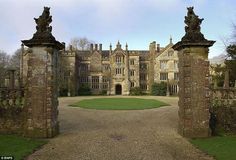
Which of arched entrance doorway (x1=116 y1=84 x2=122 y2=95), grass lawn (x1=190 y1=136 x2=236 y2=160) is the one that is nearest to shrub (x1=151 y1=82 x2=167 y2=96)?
arched entrance doorway (x1=116 y1=84 x2=122 y2=95)

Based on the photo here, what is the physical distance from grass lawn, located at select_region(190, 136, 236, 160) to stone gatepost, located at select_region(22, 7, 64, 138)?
5.51 meters

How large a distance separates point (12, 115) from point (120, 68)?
5113 cm

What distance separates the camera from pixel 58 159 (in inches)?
332

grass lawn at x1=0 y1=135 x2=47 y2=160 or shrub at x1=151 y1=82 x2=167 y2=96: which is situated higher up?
shrub at x1=151 y1=82 x2=167 y2=96

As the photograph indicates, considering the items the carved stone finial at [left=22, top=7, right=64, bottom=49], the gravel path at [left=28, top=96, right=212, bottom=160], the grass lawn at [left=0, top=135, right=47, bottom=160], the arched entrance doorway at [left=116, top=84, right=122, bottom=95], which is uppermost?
the carved stone finial at [left=22, top=7, right=64, bottom=49]

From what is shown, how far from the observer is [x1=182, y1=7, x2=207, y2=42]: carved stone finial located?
12.0 metres

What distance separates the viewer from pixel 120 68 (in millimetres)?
63094

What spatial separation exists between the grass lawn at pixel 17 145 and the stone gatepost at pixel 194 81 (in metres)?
5.50

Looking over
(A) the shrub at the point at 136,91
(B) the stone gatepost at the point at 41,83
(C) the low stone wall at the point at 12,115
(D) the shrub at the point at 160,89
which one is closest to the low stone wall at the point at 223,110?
(B) the stone gatepost at the point at 41,83

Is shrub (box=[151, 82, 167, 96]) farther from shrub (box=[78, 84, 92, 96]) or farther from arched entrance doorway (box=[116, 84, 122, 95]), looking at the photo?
shrub (box=[78, 84, 92, 96])

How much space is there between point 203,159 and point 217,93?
5.23 metres

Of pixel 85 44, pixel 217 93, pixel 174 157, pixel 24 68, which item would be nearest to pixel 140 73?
pixel 85 44

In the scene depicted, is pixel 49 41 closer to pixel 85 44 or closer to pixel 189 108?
pixel 189 108

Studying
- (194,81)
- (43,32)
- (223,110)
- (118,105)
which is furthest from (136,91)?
(43,32)
